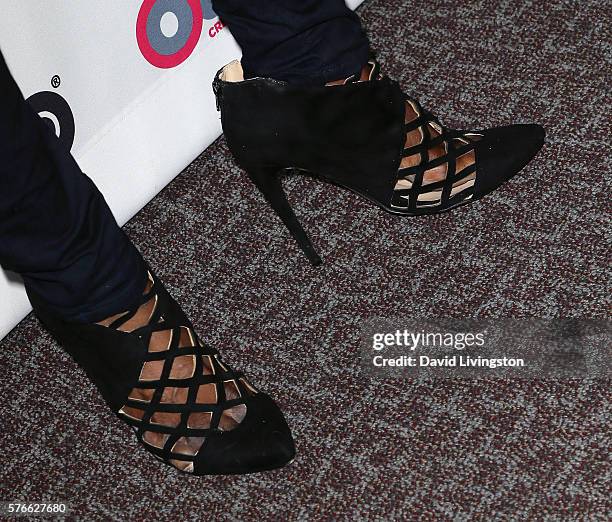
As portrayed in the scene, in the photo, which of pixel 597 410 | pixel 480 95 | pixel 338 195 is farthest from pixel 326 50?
pixel 597 410

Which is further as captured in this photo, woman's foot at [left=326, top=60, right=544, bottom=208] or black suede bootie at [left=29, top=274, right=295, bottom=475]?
woman's foot at [left=326, top=60, right=544, bottom=208]

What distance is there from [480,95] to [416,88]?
0.11 m

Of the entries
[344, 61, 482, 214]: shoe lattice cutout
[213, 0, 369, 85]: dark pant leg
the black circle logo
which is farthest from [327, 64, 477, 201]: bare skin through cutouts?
the black circle logo

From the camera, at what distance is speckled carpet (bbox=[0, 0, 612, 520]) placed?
1068 millimetres

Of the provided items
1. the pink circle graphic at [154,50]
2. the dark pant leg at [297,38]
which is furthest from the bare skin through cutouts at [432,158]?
the pink circle graphic at [154,50]

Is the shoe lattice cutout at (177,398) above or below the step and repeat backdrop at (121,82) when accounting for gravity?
below

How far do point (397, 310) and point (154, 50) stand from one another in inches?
20.1

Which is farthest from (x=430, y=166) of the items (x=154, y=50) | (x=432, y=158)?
(x=154, y=50)

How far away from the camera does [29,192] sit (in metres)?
0.88

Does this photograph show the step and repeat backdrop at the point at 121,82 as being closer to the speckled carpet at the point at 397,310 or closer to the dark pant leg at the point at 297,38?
the speckled carpet at the point at 397,310

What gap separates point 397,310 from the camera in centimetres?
121

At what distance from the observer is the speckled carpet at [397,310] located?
1068mm

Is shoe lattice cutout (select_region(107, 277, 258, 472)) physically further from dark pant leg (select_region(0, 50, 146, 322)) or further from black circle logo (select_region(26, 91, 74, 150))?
black circle logo (select_region(26, 91, 74, 150))

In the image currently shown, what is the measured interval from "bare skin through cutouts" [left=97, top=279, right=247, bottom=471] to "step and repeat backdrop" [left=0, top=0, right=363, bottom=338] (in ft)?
0.91
